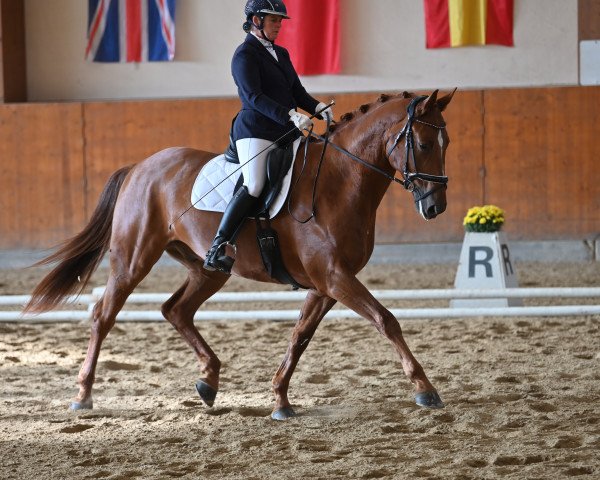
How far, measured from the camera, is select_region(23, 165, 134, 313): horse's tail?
5.51 m

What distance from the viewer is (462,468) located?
3.63m

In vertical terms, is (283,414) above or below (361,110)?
below

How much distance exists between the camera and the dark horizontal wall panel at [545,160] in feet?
35.0

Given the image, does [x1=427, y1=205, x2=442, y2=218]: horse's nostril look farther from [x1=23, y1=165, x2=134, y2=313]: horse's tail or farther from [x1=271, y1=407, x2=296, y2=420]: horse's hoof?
[x1=23, y1=165, x2=134, y2=313]: horse's tail

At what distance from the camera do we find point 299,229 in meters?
4.61

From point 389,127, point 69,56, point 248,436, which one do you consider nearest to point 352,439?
point 248,436

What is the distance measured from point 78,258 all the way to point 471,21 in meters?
6.94

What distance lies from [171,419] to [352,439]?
0.99 metres

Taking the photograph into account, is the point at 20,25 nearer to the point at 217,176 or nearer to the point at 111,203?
the point at 111,203

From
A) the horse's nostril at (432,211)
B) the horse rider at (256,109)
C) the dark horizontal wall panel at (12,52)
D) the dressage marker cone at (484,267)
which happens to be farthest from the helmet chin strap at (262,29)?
the dark horizontal wall panel at (12,52)

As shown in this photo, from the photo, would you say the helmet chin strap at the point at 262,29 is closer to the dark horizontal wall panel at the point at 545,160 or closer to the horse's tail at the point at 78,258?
the horse's tail at the point at 78,258

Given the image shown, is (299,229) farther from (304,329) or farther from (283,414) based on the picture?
(283,414)

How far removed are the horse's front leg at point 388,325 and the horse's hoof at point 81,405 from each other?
1.50 m

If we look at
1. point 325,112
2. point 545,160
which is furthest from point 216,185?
point 545,160
